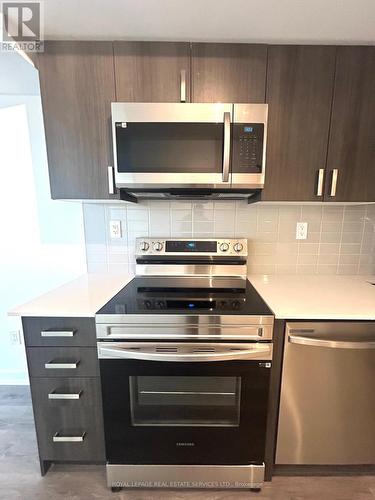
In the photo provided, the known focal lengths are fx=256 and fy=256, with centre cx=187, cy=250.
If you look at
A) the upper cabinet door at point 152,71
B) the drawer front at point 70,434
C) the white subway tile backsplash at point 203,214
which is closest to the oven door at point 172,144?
the upper cabinet door at point 152,71

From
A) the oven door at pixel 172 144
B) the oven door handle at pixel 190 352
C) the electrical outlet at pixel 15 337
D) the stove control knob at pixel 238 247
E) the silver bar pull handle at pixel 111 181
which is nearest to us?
the oven door handle at pixel 190 352

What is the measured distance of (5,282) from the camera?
1976 millimetres

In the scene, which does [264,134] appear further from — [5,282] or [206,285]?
[5,282]

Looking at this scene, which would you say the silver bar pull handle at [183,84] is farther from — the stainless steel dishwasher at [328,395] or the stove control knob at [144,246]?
the stainless steel dishwasher at [328,395]

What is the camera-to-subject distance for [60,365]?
1.25 metres

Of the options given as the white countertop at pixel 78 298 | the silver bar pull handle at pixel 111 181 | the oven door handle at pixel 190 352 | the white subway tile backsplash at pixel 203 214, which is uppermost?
the silver bar pull handle at pixel 111 181

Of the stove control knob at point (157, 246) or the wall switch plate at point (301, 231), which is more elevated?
the wall switch plate at point (301, 231)

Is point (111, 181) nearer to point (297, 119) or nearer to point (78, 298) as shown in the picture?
point (78, 298)

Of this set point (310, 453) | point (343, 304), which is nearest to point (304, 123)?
point (343, 304)

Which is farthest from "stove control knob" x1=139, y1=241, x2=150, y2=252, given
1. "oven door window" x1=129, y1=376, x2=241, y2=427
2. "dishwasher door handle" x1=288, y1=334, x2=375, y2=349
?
"dishwasher door handle" x1=288, y1=334, x2=375, y2=349

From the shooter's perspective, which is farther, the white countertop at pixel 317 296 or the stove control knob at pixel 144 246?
the stove control knob at pixel 144 246

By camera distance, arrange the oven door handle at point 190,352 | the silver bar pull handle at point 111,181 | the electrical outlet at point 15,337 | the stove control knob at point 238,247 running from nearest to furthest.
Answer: the oven door handle at point 190,352 < the silver bar pull handle at point 111,181 < the stove control knob at point 238,247 < the electrical outlet at point 15,337

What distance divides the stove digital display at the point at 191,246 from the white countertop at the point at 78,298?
1.17ft

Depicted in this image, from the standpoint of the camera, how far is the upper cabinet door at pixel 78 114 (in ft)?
4.36
